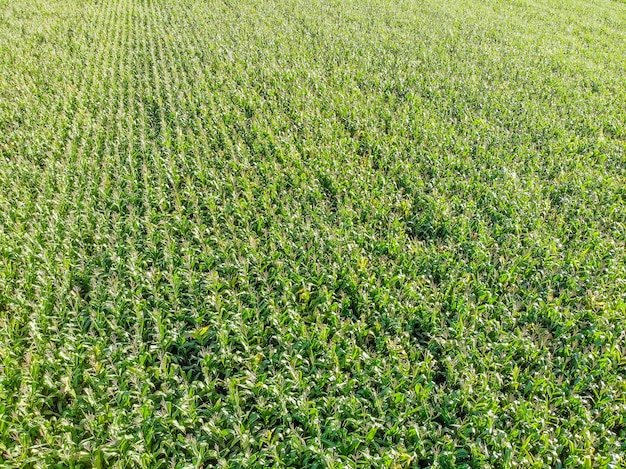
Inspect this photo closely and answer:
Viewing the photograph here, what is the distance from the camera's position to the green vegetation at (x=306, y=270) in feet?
11.9

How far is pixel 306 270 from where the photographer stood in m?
5.23

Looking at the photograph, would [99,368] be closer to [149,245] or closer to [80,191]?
[149,245]

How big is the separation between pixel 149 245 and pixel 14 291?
143cm

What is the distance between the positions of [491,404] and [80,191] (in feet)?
18.6

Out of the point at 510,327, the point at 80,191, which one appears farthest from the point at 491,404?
the point at 80,191

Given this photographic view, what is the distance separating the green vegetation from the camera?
3.61 meters

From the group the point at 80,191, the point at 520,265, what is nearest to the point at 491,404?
the point at 520,265

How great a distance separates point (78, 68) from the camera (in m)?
11.1

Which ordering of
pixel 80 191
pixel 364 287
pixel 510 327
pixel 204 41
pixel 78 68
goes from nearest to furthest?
1. pixel 510 327
2. pixel 364 287
3. pixel 80 191
4. pixel 78 68
5. pixel 204 41

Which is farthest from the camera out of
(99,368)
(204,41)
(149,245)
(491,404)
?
(204,41)

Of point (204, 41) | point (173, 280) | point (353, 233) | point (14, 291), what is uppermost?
point (204, 41)

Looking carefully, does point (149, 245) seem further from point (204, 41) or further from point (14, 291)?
point (204, 41)

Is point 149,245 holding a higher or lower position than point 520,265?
lower

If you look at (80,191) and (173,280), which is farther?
(80,191)
